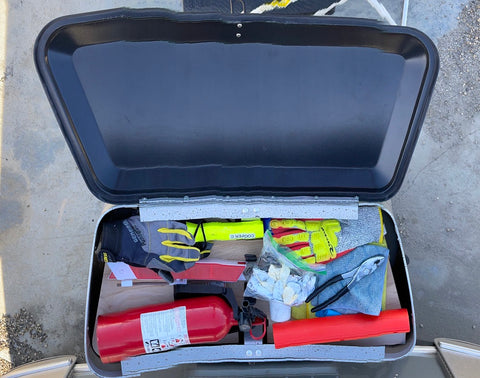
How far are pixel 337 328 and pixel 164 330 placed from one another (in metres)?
0.66

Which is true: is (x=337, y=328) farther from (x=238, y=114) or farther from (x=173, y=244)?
(x=238, y=114)

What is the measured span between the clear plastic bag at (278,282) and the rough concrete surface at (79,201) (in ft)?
3.49

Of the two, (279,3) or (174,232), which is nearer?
(174,232)

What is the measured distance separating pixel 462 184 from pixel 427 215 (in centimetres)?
27

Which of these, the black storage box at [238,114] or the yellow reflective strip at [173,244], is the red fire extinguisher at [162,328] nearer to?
the black storage box at [238,114]

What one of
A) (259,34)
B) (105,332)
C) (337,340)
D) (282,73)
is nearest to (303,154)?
(282,73)

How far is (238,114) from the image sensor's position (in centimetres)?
153

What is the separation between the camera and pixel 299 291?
5.53ft

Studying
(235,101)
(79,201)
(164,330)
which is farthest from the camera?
(79,201)

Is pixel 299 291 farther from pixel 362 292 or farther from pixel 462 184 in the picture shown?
pixel 462 184

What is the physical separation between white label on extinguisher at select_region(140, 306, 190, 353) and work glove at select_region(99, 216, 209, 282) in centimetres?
18

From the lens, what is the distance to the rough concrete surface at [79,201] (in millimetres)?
2486

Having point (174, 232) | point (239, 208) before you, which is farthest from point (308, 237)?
point (174, 232)

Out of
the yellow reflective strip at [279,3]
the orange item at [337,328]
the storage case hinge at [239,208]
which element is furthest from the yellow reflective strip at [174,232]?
the yellow reflective strip at [279,3]
